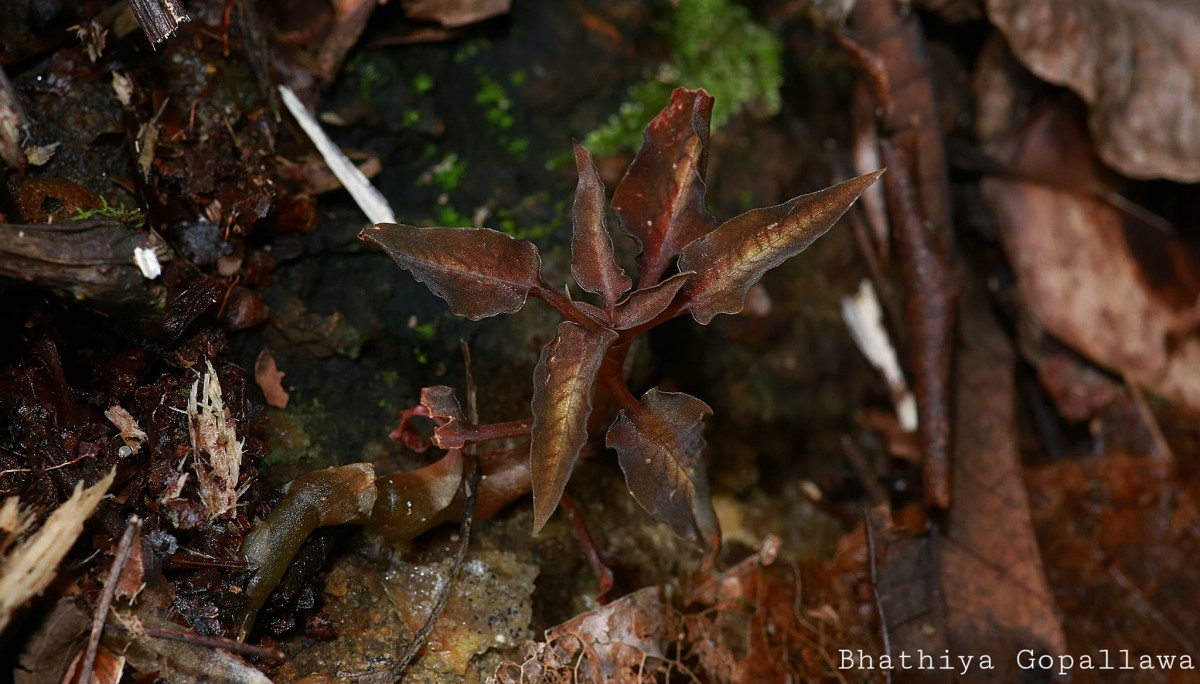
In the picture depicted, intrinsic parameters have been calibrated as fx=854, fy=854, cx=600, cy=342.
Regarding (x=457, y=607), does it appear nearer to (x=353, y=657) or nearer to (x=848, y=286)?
(x=353, y=657)

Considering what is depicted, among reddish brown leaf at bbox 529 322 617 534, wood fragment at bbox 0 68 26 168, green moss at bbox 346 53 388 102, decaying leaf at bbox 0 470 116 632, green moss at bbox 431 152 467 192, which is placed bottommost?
reddish brown leaf at bbox 529 322 617 534

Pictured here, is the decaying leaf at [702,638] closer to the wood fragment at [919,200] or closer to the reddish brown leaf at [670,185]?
the wood fragment at [919,200]

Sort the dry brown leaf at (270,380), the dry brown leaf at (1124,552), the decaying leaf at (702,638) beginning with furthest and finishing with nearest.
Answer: the dry brown leaf at (1124,552) < the dry brown leaf at (270,380) < the decaying leaf at (702,638)

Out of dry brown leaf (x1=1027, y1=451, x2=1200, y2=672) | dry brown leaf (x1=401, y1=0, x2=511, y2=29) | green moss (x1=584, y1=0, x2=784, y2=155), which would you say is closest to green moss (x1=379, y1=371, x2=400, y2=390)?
dry brown leaf (x1=401, y1=0, x2=511, y2=29)

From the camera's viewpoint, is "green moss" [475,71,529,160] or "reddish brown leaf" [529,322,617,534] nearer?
"reddish brown leaf" [529,322,617,534]

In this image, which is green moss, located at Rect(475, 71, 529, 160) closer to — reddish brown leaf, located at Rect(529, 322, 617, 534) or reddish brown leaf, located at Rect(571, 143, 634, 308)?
reddish brown leaf, located at Rect(571, 143, 634, 308)

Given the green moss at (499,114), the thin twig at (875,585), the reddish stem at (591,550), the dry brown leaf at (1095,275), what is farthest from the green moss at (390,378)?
the dry brown leaf at (1095,275)

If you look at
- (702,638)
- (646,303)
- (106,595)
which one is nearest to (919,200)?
(646,303)

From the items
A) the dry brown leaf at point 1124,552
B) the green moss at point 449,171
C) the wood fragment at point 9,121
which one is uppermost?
the wood fragment at point 9,121
